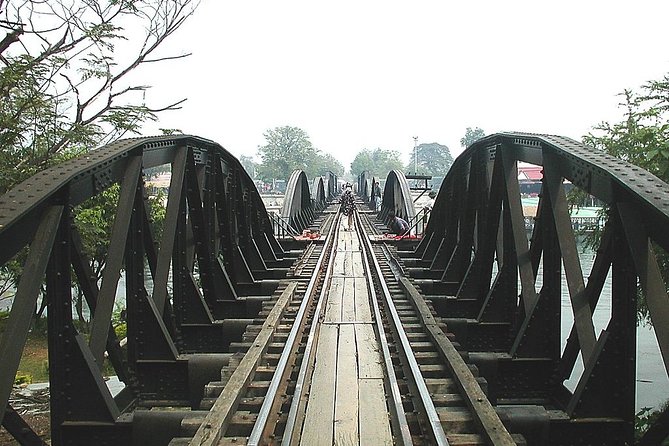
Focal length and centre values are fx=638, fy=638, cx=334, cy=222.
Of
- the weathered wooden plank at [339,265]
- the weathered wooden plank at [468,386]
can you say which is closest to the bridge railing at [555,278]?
the weathered wooden plank at [468,386]

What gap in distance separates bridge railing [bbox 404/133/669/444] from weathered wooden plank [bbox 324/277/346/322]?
1446mm

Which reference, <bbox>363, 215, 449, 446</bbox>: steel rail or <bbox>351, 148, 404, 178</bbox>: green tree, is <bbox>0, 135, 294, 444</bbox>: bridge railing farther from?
<bbox>351, 148, 404, 178</bbox>: green tree

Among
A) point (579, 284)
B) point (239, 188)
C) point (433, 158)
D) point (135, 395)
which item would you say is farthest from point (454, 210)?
point (433, 158)

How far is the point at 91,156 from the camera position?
5695 millimetres

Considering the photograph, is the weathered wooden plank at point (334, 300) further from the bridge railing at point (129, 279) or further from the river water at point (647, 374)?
the river water at point (647, 374)

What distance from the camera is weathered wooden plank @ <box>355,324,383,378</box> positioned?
240 inches

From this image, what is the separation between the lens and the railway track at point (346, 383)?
4.62m

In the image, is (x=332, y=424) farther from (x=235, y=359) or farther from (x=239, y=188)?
(x=239, y=188)

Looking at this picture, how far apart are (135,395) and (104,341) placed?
150 cm

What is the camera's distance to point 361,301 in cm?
956

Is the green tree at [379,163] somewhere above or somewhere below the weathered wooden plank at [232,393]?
above

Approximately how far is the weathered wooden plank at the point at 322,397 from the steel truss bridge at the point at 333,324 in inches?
0.9

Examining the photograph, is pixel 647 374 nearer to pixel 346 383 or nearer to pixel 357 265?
pixel 357 265

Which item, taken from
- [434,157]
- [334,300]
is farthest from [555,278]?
[434,157]
